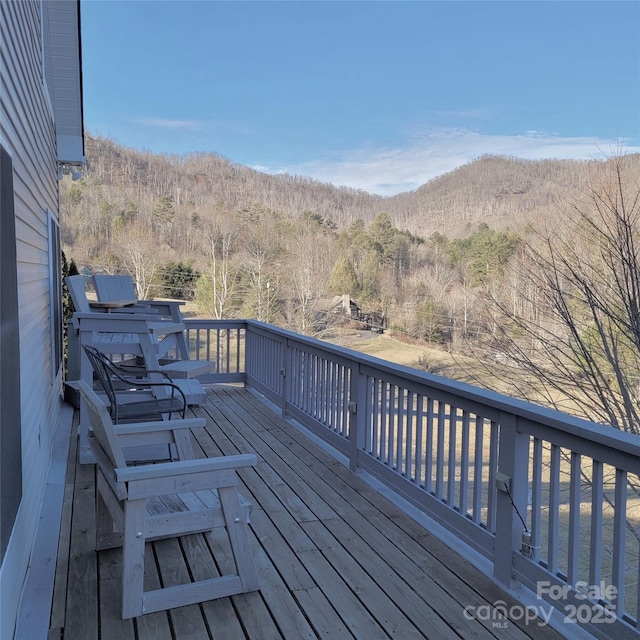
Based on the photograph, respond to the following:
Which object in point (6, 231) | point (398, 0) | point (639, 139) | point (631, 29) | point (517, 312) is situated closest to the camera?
point (6, 231)

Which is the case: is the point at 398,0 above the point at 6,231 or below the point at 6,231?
above

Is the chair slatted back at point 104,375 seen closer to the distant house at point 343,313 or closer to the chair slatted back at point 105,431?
the chair slatted back at point 105,431

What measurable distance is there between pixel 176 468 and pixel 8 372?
28.1 inches

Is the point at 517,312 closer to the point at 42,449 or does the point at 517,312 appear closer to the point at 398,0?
the point at 42,449

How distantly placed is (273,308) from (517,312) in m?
20.2

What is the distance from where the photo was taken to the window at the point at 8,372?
1927mm

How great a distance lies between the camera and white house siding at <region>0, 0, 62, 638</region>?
2.27m

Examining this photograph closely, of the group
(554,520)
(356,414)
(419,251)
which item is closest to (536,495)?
(554,520)

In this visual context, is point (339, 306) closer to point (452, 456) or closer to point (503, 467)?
point (452, 456)

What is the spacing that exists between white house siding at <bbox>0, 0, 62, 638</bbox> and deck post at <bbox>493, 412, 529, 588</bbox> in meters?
1.93

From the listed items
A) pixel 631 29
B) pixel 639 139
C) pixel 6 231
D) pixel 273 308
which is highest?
pixel 631 29

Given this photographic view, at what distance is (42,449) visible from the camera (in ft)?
11.7

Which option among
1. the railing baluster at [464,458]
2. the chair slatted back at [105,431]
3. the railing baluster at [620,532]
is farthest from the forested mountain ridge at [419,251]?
the chair slatted back at [105,431]

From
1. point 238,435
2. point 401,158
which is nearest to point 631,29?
point 238,435
